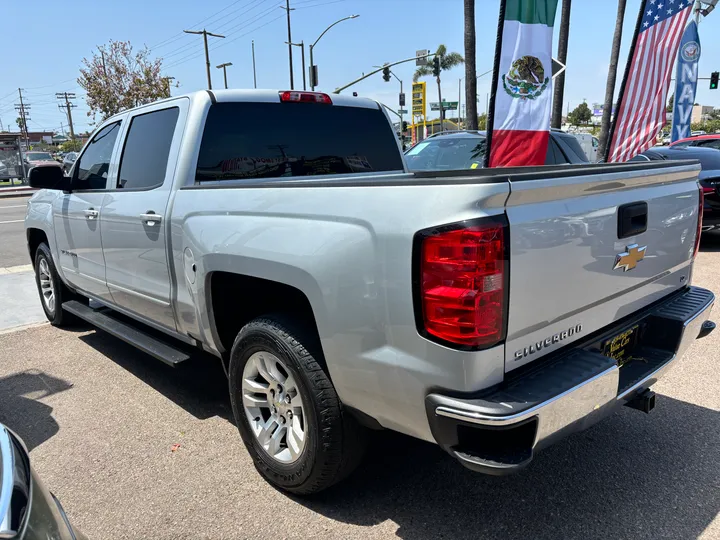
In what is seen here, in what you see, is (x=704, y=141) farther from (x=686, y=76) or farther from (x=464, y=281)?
(x=464, y=281)

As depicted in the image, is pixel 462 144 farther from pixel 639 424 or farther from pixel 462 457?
pixel 462 457

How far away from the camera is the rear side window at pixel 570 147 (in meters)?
8.60

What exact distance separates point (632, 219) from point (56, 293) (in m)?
5.22

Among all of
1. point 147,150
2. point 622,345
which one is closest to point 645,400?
point 622,345

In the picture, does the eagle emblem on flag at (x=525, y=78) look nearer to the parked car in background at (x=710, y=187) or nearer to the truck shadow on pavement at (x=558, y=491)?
the truck shadow on pavement at (x=558, y=491)

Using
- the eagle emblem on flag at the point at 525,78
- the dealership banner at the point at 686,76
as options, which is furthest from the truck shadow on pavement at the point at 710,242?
the dealership banner at the point at 686,76

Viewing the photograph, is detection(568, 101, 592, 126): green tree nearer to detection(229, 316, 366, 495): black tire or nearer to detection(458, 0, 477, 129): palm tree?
detection(458, 0, 477, 129): palm tree

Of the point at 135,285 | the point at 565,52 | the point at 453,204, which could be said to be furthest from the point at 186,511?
the point at 565,52

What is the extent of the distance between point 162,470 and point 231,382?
2.12 feet

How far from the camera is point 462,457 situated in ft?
6.63

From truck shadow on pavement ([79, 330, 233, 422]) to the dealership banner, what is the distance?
1772cm

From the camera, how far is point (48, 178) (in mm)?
4477

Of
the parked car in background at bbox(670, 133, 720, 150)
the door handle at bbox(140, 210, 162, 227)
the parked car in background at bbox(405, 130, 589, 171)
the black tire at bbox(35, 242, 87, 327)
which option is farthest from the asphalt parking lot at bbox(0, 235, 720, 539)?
the parked car in background at bbox(670, 133, 720, 150)

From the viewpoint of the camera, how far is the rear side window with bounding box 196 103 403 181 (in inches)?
134
